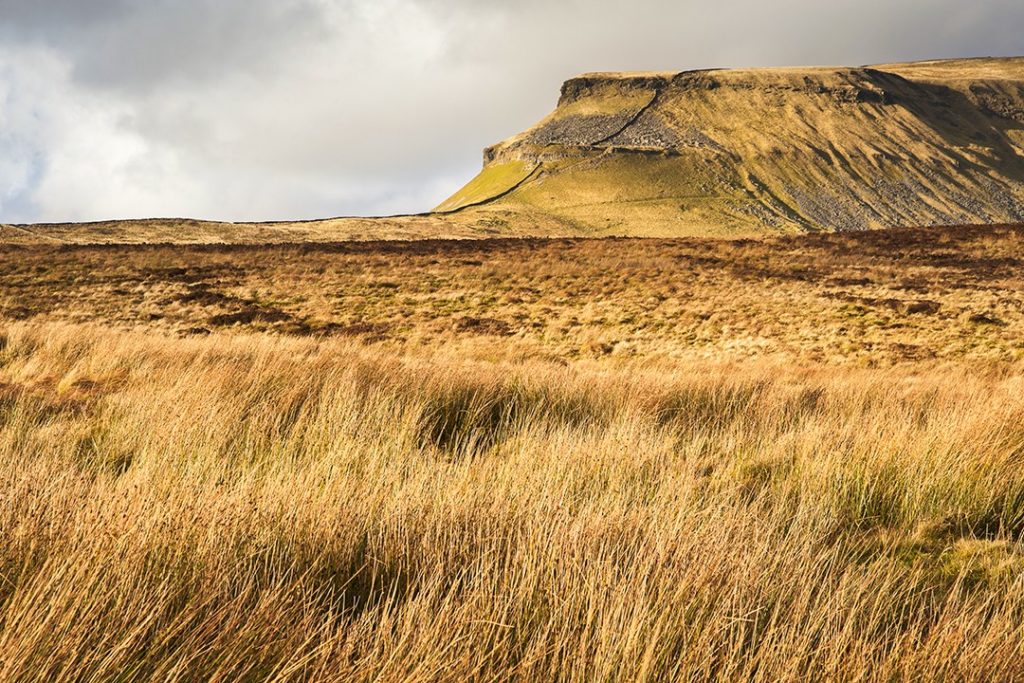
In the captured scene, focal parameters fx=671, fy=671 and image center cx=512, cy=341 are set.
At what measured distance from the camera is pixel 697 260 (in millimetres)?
27906

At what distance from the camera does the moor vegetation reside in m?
1.77

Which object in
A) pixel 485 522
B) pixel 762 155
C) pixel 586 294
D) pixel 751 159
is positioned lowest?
pixel 485 522

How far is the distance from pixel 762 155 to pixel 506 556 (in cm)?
13145

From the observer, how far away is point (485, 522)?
266cm

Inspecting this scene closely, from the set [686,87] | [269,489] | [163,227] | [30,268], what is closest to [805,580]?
[269,489]

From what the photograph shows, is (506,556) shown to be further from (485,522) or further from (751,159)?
(751,159)

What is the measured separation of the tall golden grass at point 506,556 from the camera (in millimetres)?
1734

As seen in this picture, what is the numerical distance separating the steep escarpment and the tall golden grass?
74.9m

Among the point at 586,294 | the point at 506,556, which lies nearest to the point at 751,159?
the point at 586,294

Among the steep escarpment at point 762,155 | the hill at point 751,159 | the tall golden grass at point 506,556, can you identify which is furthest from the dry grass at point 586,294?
the steep escarpment at point 762,155

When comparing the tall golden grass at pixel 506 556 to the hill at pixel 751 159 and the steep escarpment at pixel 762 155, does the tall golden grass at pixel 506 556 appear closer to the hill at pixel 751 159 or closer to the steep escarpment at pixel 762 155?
the hill at pixel 751 159

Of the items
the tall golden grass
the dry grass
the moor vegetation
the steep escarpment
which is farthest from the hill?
the tall golden grass

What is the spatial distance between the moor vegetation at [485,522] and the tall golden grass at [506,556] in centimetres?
2

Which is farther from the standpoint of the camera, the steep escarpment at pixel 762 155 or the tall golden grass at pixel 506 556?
the steep escarpment at pixel 762 155
